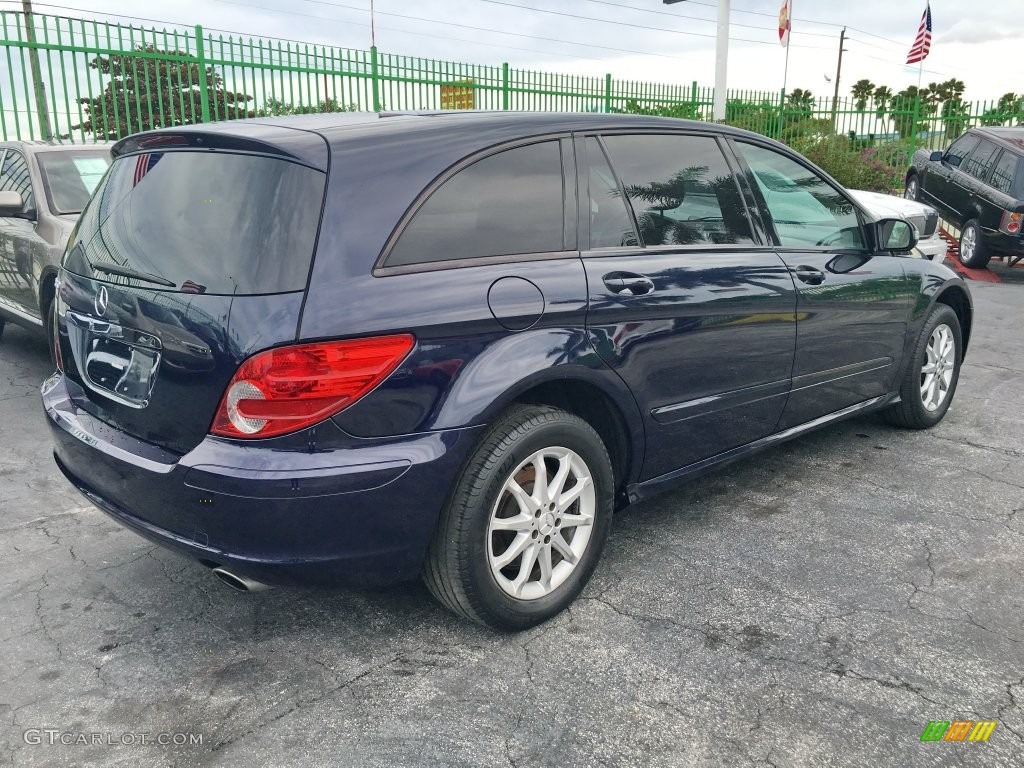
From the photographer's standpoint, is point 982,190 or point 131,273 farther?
point 982,190

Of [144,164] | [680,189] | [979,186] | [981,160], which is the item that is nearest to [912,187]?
[981,160]

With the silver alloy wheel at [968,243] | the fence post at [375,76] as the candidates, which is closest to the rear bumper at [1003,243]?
the silver alloy wheel at [968,243]

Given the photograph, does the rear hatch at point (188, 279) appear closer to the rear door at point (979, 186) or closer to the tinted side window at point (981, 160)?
the rear door at point (979, 186)

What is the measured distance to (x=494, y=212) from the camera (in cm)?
276

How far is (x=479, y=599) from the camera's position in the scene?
104 inches

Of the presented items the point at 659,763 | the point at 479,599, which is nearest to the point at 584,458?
the point at 479,599

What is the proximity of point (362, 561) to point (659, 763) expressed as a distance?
0.96m

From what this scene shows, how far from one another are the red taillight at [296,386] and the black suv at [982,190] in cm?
1057

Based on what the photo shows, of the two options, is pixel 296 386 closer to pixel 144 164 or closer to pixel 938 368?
pixel 144 164

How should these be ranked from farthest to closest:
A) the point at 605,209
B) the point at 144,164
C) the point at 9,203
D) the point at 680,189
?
the point at 9,203
the point at 680,189
the point at 605,209
the point at 144,164

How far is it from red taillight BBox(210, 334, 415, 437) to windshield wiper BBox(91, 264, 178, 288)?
1.42 ft

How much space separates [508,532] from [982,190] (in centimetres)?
1080

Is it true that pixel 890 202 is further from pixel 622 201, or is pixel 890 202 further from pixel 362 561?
pixel 362 561

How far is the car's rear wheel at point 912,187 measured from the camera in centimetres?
1348
